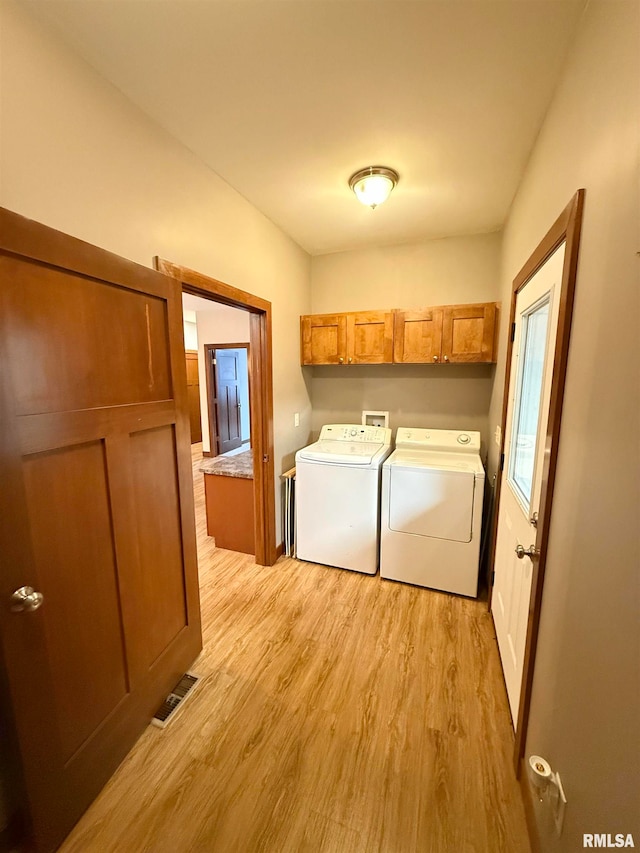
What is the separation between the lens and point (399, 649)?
74.5 inches

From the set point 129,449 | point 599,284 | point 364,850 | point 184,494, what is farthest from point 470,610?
point 129,449

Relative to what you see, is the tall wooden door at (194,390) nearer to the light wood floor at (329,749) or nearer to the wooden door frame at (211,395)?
the wooden door frame at (211,395)

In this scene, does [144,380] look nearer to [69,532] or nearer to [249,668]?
[69,532]

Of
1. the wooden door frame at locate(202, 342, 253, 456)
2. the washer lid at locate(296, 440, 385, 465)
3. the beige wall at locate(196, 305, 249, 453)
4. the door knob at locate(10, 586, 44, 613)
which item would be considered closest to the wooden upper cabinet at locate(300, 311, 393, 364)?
the washer lid at locate(296, 440, 385, 465)

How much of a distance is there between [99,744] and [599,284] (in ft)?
7.16

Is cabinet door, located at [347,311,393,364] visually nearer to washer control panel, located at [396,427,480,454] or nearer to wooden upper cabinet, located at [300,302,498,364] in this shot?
wooden upper cabinet, located at [300,302,498,364]

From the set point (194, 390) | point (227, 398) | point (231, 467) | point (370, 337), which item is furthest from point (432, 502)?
point (194, 390)

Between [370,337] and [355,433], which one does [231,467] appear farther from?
[370,337]

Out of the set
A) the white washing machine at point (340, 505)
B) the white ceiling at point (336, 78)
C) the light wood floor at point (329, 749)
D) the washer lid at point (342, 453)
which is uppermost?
the white ceiling at point (336, 78)

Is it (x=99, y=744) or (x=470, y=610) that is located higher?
(x=99, y=744)

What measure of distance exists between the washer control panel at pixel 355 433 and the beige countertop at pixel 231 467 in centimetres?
73

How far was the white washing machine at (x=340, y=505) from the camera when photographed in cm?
247

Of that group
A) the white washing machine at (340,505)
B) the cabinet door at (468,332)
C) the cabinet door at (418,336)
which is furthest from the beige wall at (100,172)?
the cabinet door at (468,332)

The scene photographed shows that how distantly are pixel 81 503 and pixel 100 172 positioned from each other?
1222mm
